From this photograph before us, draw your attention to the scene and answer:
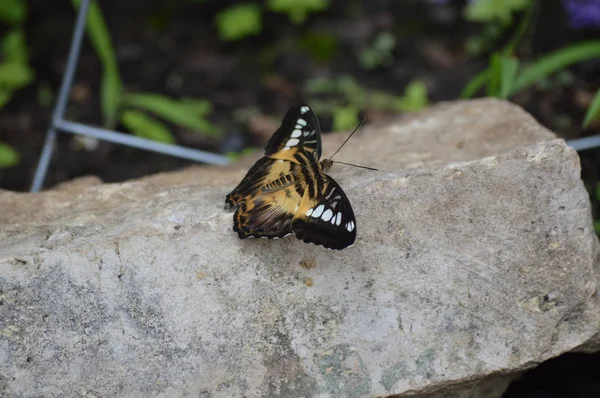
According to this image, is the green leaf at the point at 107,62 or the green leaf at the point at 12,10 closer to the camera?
the green leaf at the point at 107,62

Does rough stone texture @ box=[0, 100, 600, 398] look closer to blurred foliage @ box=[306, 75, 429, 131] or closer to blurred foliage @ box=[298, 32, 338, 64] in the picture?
blurred foliage @ box=[306, 75, 429, 131]

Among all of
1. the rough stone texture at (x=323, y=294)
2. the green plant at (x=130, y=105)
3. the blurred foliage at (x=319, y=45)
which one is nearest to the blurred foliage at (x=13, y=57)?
the green plant at (x=130, y=105)

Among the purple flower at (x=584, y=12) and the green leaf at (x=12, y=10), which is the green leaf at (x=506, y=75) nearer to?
the purple flower at (x=584, y=12)

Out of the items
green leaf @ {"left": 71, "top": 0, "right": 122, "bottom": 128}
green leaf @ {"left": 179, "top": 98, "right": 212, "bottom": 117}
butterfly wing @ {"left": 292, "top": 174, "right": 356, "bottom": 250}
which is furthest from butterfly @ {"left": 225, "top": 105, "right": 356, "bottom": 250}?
green leaf @ {"left": 179, "top": 98, "right": 212, "bottom": 117}

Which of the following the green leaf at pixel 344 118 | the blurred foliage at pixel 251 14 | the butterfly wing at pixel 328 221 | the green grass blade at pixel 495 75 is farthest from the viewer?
the blurred foliage at pixel 251 14

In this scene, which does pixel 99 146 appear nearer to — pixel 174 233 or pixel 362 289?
pixel 174 233

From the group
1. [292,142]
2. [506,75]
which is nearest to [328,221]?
[292,142]

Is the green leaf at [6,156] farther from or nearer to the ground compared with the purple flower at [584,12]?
nearer to the ground

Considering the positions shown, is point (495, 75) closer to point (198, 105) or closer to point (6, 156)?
point (198, 105)
